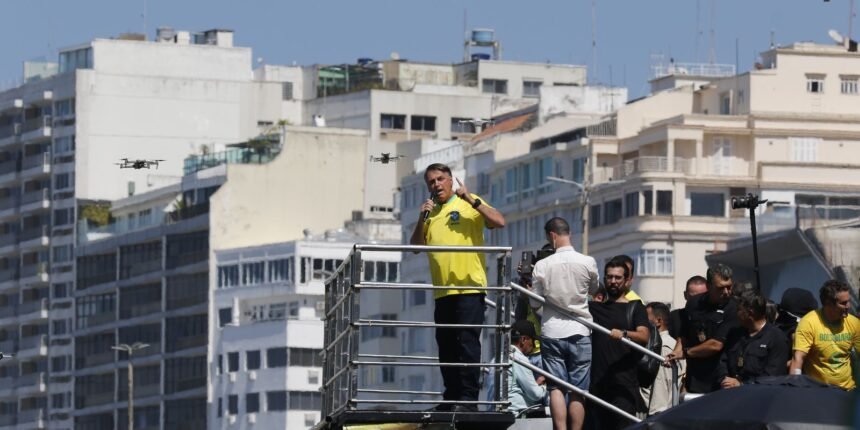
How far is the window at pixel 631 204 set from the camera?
128500 millimetres

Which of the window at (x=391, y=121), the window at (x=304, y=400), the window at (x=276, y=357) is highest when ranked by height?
the window at (x=391, y=121)

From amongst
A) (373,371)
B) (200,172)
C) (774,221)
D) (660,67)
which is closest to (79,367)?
(200,172)

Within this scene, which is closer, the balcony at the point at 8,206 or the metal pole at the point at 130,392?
the metal pole at the point at 130,392

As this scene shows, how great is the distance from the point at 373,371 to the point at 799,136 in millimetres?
29957

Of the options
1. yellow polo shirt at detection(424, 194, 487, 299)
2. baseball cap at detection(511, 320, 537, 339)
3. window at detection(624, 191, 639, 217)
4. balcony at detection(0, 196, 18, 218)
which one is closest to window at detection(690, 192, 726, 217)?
window at detection(624, 191, 639, 217)

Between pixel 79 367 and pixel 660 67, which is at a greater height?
pixel 660 67

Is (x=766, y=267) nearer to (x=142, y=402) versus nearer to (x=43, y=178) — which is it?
(x=142, y=402)

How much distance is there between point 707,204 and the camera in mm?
128625

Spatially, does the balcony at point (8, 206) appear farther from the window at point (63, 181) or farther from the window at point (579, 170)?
the window at point (579, 170)

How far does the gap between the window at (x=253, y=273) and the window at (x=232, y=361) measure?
148 inches

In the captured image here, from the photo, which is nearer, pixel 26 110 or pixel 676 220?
pixel 676 220

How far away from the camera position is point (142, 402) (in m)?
170

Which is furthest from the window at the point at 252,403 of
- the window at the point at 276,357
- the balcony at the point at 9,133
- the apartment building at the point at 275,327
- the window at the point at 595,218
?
the balcony at the point at 9,133

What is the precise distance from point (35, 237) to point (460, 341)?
159 m
